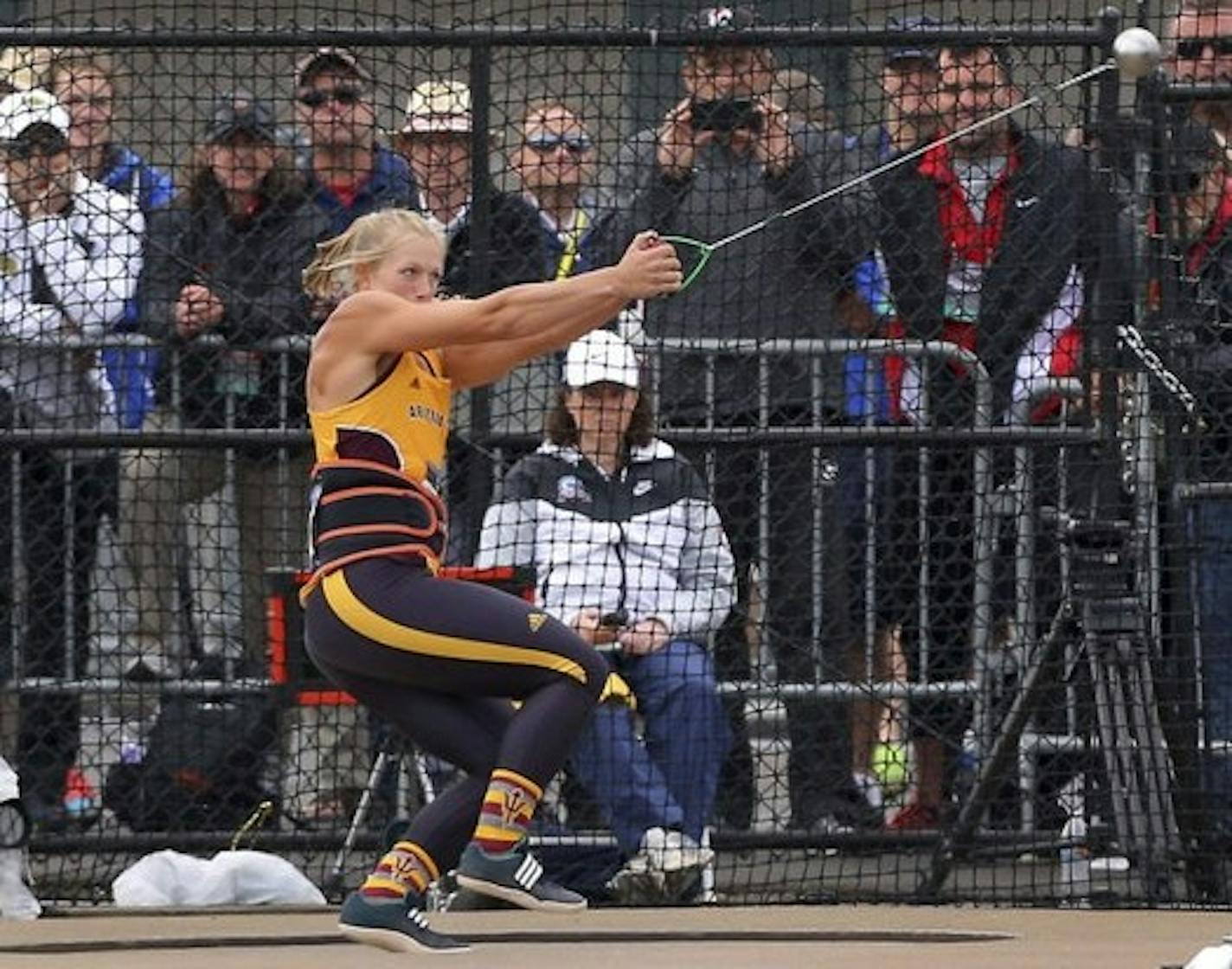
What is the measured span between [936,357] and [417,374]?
2.24 metres

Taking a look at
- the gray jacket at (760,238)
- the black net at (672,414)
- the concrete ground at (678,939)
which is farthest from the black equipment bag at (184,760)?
the gray jacket at (760,238)

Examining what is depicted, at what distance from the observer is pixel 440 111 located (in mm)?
9227

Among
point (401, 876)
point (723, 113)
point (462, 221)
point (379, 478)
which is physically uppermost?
point (723, 113)

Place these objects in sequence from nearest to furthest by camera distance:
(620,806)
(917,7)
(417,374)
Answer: (417,374) < (620,806) < (917,7)

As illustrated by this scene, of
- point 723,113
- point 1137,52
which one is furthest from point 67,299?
point 1137,52

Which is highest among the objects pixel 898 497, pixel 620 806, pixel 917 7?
pixel 917 7

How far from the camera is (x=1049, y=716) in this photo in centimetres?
909

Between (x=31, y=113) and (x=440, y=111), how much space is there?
1.28m

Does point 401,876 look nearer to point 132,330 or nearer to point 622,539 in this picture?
point 622,539

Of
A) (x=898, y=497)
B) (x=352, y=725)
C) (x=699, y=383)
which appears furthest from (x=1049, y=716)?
(x=352, y=725)

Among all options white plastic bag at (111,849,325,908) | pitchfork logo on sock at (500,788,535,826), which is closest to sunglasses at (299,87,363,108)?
white plastic bag at (111,849,325,908)

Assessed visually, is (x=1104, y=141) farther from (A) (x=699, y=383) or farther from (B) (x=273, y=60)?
(B) (x=273, y=60)

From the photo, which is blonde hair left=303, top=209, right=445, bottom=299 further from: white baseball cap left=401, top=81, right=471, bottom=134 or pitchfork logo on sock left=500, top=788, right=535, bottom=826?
white baseball cap left=401, top=81, right=471, bottom=134

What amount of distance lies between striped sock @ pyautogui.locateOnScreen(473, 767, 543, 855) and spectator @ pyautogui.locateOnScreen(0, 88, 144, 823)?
2513 mm
